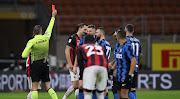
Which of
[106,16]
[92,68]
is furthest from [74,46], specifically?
[106,16]

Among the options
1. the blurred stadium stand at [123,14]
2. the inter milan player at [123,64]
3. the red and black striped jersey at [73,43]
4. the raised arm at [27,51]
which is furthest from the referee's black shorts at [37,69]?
the blurred stadium stand at [123,14]

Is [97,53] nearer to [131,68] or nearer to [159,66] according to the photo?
[131,68]

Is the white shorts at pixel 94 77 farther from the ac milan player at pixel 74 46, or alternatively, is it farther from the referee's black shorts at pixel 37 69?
the ac milan player at pixel 74 46

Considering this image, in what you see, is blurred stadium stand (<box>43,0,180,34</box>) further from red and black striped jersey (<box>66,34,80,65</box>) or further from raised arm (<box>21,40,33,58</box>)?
raised arm (<box>21,40,33,58</box>)

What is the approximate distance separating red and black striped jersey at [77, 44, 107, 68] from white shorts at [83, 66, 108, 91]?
0.30 feet

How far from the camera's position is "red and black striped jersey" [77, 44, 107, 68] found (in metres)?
8.37

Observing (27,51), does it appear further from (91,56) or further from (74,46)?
(74,46)

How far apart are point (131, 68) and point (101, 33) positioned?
2200 millimetres

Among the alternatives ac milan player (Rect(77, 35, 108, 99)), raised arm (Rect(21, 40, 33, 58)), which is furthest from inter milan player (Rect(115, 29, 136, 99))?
raised arm (Rect(21, 40, 33, 58))

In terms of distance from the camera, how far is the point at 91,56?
841cm

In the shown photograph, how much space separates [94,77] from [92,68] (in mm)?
182

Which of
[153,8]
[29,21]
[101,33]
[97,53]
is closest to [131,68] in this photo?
[97,53]

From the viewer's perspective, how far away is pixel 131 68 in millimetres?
9008

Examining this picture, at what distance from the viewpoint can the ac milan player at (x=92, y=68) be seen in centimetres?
831
